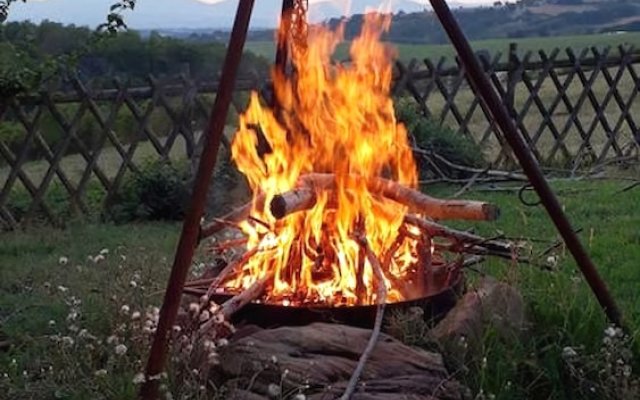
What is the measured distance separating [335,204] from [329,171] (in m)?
0.21

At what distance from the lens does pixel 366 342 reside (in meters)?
3.71

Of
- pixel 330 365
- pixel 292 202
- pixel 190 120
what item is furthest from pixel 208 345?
pixel 190 120

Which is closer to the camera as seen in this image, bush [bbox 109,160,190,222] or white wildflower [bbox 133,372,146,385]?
white wildflower [bbox 133,372,146,385]

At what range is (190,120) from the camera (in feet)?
32.6

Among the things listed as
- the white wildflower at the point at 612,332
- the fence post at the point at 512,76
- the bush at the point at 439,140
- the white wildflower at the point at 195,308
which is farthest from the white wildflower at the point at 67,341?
the fence post at the point at 512,76

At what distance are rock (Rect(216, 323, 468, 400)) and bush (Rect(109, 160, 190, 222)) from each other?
5231 millimetres

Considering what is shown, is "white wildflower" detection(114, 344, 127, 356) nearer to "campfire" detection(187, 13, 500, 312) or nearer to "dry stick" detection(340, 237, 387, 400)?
"campfire" detection(187, 13, 500, 312)

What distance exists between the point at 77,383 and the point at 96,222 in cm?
523

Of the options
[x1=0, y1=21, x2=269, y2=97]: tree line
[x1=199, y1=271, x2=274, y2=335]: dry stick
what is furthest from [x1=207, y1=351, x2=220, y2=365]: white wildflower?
[x1=0, y1=21, x2=269, y2=97]: tree line

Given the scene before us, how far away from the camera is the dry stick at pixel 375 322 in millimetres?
3436

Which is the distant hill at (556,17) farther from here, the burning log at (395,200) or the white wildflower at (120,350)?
the white wildflower at (120,350)

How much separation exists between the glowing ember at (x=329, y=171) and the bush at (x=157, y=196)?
14.5ft

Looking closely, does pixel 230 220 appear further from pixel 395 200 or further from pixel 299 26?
pixel 299 26

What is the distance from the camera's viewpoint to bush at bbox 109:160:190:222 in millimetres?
8945
